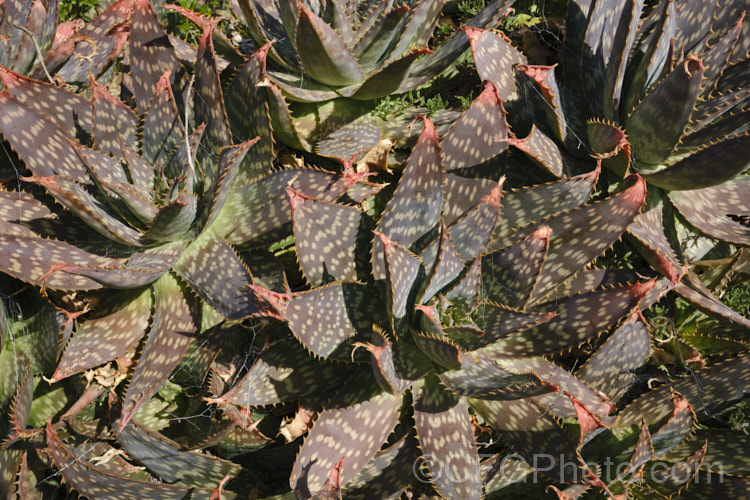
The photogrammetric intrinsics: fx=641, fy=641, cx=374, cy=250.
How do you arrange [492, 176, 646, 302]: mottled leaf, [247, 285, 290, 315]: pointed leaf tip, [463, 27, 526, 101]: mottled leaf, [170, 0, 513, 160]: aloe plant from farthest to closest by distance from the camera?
[463, 27, 526, 101]: mottled leaf
[170, 0, 513, 160]: aloe plant
[492, 176, 646, 302]: mottled leaf
[247, 285, 290, 315]: pointed leaf tip

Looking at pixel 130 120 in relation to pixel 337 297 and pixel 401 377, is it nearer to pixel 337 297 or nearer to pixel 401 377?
pixel 337 297

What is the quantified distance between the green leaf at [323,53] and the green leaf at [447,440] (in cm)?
139

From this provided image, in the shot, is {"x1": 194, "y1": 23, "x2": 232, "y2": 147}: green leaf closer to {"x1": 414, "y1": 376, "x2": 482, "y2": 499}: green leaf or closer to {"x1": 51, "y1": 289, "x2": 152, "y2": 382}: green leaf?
{"x1": 51, "y1": 289, "x2": 152, "y2": 382}: green leaf

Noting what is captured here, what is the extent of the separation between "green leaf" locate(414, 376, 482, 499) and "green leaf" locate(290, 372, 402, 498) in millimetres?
127

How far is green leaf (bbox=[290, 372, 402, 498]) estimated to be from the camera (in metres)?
2.36

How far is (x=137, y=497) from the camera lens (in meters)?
2.46

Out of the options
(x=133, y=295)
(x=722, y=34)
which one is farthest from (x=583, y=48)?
(x=133, y=295)

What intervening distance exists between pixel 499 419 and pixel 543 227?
0.80 metres

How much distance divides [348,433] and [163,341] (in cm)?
82

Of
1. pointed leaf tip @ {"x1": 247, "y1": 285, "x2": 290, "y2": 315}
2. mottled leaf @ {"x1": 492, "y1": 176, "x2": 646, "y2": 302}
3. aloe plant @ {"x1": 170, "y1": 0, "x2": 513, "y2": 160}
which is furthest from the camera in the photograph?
aloe plant @ {"x1": 170, "y1": 0, "x2": 513, "y2": 160}

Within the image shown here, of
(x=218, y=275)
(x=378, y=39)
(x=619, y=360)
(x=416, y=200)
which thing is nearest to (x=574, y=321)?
(x=619, y=360)

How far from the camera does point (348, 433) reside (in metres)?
2.45

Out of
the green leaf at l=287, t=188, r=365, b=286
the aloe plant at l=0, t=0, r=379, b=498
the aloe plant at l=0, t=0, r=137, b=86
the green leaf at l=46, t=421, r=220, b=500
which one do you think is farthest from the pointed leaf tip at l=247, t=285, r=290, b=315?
the aloe plant at l=0, t=0, r=137, b=86

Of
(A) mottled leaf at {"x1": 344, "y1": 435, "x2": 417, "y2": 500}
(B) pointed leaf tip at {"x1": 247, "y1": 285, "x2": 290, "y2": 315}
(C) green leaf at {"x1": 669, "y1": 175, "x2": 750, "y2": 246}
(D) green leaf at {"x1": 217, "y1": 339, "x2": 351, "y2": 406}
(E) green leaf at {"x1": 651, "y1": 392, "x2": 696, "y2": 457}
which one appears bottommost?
(A) mottled leaf at {"x1": 344, "y1": 435, "x2": 417, "y2": 500}
